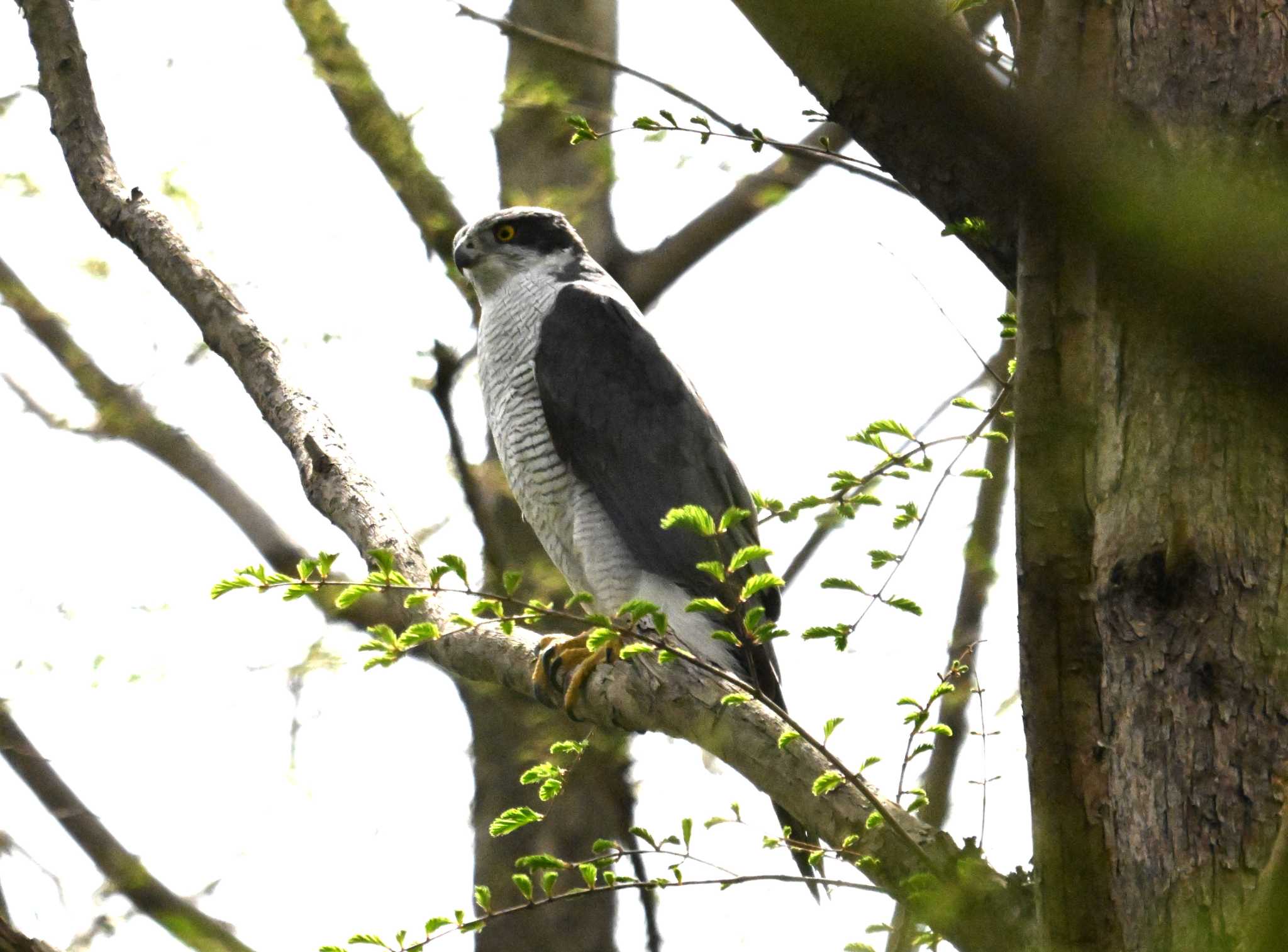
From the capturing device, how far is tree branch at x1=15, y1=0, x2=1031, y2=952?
2.44 metres

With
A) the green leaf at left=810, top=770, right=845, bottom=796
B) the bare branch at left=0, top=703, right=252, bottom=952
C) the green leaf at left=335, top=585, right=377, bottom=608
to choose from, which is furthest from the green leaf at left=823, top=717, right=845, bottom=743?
the bare branch at left=0, top=703, right=252, bottom=952

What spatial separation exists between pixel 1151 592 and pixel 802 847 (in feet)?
3.03

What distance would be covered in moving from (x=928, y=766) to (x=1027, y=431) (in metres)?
3.28

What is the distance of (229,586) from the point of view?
85.7 inches

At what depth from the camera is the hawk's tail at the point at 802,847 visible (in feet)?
7.63

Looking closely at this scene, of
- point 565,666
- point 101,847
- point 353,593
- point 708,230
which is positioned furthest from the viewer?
point 708,230

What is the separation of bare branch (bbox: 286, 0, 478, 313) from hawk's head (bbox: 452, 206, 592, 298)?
14 cm

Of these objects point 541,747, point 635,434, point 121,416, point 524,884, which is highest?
point 121,416

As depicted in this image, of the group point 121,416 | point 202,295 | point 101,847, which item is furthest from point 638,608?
point 121,416

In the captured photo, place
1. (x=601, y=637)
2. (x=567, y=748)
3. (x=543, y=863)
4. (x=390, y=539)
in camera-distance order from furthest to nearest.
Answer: (x=390, y=539), (x=567, y=748), (x=543, y=863), (x=601, y=637)

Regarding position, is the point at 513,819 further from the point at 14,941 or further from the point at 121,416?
the point at 121,416

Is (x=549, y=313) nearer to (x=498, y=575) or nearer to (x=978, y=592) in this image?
(x=498, y=575)

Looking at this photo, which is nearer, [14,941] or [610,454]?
[14,941]

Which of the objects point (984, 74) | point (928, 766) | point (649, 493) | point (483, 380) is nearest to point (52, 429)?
point (483, 380)
